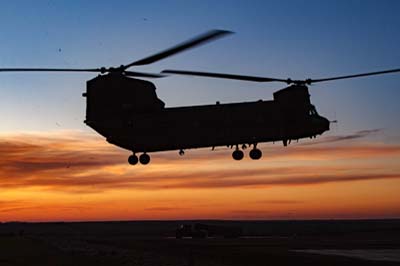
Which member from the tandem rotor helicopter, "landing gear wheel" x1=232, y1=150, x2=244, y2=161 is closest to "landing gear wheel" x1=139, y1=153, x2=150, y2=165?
the tandem rotor helicopter

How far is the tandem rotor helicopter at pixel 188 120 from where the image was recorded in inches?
1412

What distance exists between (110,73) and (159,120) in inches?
163

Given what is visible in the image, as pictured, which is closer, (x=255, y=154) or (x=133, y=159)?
(x=133, y=159)

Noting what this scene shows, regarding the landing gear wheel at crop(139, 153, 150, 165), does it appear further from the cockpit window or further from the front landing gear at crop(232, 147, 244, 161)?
the cockpit window

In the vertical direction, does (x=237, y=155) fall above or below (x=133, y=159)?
above

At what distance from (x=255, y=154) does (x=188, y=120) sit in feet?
14.8

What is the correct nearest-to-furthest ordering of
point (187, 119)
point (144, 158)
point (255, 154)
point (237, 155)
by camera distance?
point (144, 158), point (187, 119), point (255, 154), point (237, 155)

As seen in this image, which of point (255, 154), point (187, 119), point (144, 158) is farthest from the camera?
point (255, 154)

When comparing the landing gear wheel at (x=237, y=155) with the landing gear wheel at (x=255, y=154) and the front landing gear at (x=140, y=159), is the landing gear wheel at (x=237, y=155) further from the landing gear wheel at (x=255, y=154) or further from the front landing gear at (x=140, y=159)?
the front landing gear at (x=140, y=159)

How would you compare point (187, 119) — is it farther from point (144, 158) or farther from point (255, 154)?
point (255, 154)

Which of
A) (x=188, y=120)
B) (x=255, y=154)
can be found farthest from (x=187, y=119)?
(x=255, y=154)

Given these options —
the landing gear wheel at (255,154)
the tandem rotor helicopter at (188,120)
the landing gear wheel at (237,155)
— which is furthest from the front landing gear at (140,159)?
the landing gear wheel at (255,154)

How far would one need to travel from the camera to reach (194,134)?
3600 cm

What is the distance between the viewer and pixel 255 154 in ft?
119
